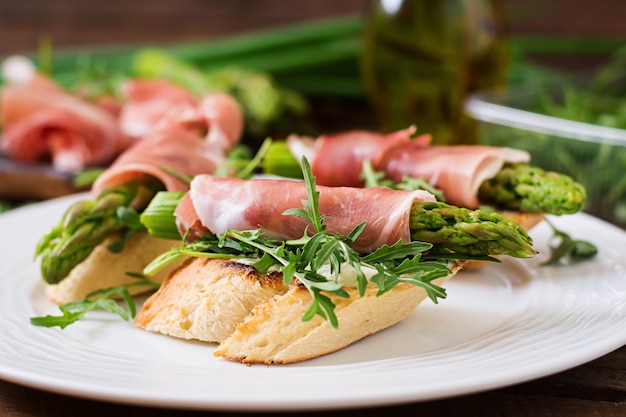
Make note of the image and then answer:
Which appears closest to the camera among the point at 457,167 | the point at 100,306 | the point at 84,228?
the point at 100,306

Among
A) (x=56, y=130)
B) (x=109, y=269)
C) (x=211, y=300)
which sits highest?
(x=211, y=300)

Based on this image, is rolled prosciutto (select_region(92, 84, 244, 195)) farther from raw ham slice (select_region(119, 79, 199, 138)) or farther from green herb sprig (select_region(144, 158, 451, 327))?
raw ham slice (select_region(119, 79, 199, 138))

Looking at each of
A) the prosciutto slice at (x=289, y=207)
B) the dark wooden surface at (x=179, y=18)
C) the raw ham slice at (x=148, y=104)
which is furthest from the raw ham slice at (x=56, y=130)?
the dark wooden surface at (x=179, y=18)

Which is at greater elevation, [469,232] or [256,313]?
[469,232]

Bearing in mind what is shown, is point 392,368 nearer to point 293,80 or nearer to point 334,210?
point 334,210

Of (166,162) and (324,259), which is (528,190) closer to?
(324,259)

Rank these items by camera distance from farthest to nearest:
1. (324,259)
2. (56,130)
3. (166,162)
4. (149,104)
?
(149,104)
(56,130)
(166,162)
(324,259)

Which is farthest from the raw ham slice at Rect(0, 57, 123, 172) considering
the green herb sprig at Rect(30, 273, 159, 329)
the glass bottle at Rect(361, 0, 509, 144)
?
the green herb sprig at Rect(30, 273, 159, 329)

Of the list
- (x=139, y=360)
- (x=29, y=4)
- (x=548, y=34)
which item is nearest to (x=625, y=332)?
(x=139, y=360)

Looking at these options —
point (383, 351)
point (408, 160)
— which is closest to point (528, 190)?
point (408, 160)
